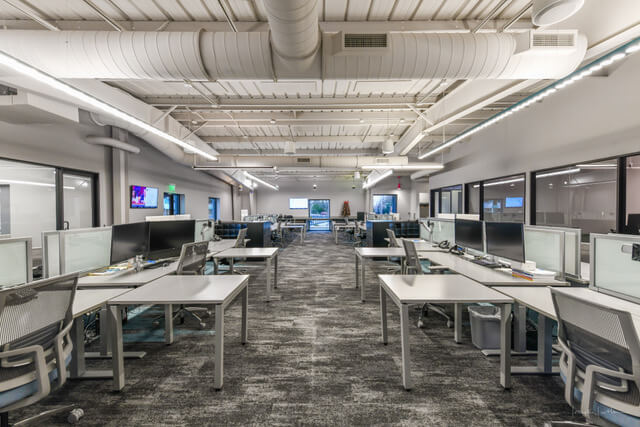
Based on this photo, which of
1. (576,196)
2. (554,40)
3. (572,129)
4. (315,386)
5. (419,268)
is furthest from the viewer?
(576,196)

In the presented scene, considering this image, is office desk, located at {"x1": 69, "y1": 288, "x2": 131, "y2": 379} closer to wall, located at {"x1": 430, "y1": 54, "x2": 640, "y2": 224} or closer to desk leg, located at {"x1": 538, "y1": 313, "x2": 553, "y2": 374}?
desk leg, located at {"x1": 538, "y1": 313, "x2": 553, "y2": 374}

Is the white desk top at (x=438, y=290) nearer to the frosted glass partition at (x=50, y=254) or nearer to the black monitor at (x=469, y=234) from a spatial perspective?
the black monitor at (x=469, y=234)

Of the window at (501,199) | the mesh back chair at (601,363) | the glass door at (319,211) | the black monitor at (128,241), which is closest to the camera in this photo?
the mesh back chair at (601,363)

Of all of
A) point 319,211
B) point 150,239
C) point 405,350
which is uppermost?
point 319,211

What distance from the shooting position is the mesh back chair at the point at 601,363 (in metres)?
1.09

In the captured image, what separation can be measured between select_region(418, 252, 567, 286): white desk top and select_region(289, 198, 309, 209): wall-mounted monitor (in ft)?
40.9

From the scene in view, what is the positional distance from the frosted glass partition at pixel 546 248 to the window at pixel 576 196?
2610 mm

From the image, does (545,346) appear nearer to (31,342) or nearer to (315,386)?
(315,386)

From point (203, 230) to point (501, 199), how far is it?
7.86 metres

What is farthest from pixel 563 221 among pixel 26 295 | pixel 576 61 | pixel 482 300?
pixel 26 295

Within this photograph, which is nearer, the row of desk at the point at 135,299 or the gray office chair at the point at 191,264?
→ the row of desk at the point at 135,299

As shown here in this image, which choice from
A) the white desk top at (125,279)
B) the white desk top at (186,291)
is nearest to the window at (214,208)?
the white desk top at (125,279)

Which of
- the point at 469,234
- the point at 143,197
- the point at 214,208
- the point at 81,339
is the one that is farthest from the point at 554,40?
the point at 214,208

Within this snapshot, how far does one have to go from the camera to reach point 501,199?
6.94 m
